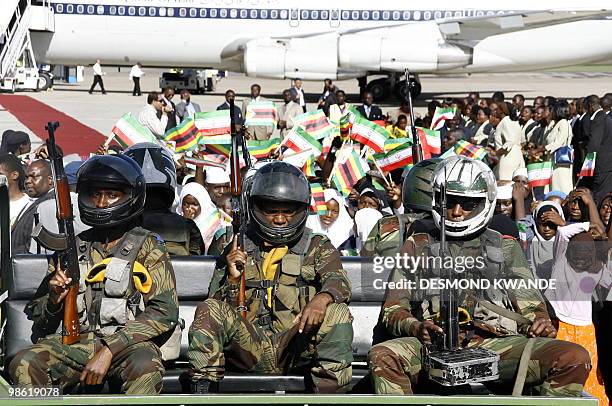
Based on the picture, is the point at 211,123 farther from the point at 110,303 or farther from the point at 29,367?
the point at 29,367

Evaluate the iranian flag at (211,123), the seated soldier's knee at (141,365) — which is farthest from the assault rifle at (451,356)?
the iranian flag at (211,123)

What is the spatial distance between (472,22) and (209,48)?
27.7 ft

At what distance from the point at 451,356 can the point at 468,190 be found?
1.12 m

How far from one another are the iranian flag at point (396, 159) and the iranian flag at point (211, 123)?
180cm

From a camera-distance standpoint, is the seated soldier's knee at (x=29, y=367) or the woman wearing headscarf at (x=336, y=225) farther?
the woman wearing headscarf at (x=336, y=225)

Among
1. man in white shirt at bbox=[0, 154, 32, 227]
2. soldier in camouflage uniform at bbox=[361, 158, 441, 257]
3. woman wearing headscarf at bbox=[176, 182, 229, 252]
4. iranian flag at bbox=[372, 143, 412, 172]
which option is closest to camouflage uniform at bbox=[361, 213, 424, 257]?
soldier in camouflage uniform at bbox=[361, 158, 441, 257]

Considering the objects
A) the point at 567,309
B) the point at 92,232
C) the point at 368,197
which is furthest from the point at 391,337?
the point at 368,197

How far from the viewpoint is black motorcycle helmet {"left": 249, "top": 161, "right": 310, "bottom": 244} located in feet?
17.6

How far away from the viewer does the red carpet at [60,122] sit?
20562mm

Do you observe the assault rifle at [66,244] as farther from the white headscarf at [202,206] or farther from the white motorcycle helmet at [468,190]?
the white headscarf at [202,206]

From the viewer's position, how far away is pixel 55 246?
5719 mm

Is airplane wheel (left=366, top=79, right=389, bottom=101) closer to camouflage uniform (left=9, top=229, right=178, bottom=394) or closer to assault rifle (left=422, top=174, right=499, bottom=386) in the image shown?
camouflage uniform (left=9, top=229, right=178, bottom=394)

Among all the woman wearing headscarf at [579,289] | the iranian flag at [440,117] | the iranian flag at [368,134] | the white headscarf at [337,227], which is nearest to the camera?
the woman wearing headscarf at [579,289]

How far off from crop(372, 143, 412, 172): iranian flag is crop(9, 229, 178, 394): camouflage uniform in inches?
239
